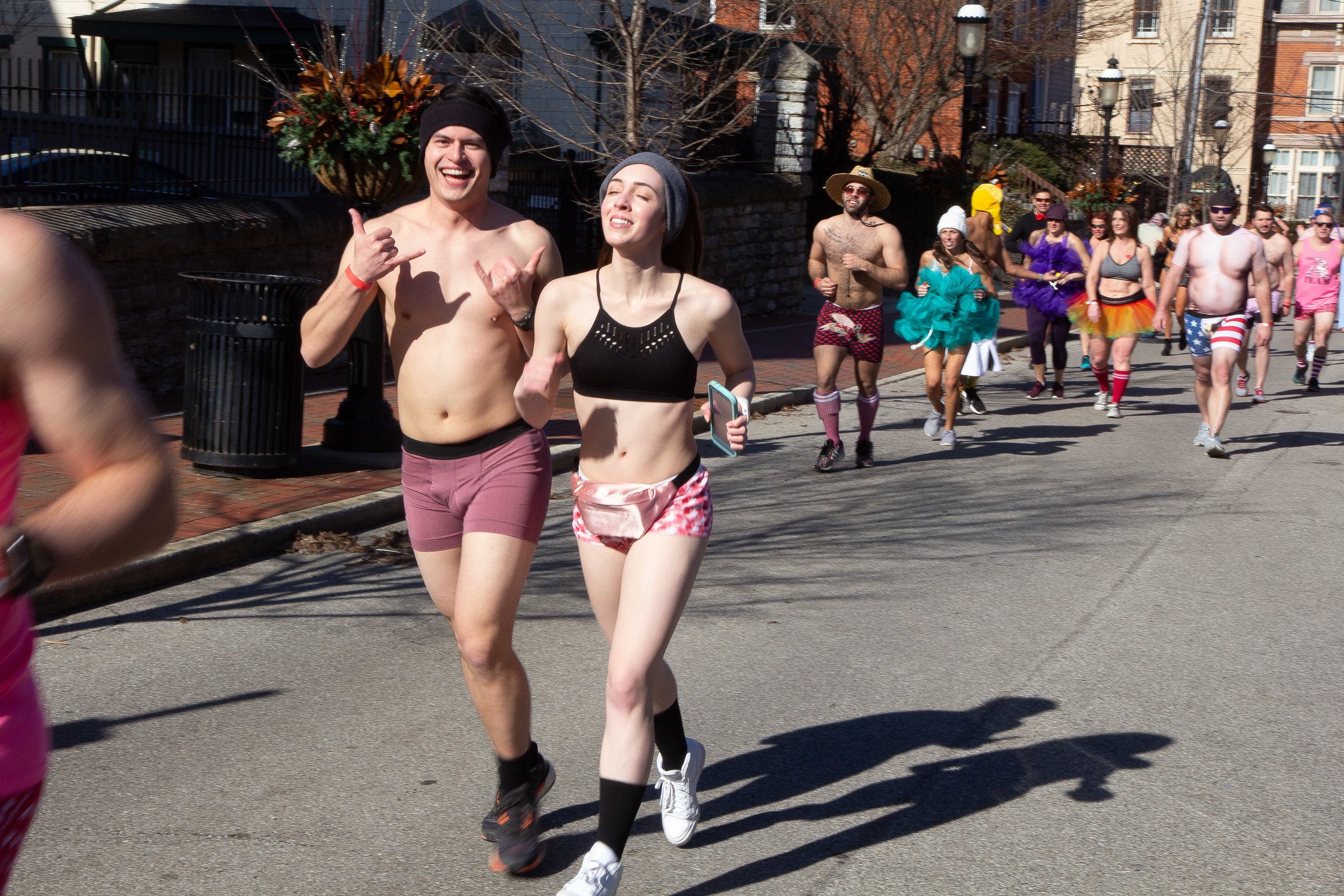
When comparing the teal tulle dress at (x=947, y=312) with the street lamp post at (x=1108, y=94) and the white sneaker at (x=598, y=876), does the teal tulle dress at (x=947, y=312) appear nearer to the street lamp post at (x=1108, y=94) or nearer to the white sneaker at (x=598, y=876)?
the white sneaker at (x=598, y=876)

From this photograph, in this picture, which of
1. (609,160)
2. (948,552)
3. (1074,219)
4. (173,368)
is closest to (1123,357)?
(609,160)

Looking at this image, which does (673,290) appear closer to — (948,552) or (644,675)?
(644,675)

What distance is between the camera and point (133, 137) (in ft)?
38.4

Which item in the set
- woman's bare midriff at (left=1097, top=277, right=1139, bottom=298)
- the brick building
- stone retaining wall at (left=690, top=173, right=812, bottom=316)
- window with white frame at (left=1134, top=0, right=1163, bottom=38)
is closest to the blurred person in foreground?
woman's bare midriff at (left=1097, top=277, right=1139, bottom=298)

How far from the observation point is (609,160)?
14.2 metres

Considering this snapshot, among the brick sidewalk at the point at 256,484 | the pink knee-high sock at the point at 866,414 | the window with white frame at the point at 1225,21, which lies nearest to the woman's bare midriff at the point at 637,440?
the brick sidewalk at the point at 256,484

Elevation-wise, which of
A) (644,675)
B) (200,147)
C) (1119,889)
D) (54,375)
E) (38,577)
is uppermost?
(200,147)

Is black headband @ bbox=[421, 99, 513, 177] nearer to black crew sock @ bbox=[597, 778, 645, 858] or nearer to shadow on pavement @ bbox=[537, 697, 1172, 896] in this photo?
black crew sock @ bbox=[597, 778, 645, 858]

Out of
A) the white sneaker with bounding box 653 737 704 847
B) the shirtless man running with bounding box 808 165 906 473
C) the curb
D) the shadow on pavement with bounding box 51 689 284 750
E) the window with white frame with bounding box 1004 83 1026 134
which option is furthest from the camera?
the window with white frame with bounding box 1004 83 1026 134

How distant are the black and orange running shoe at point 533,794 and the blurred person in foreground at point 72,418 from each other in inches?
88.6

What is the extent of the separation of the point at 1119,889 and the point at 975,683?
1831 millimetres

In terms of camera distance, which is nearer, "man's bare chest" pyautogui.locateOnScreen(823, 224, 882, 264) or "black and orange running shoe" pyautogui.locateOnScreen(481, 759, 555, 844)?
"black and orange running shoe" pyautogui.locateOnScreen(481, 759, 555, 844)

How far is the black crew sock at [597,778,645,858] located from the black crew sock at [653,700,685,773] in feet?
1.77

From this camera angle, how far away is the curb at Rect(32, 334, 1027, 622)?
626 centimetres
